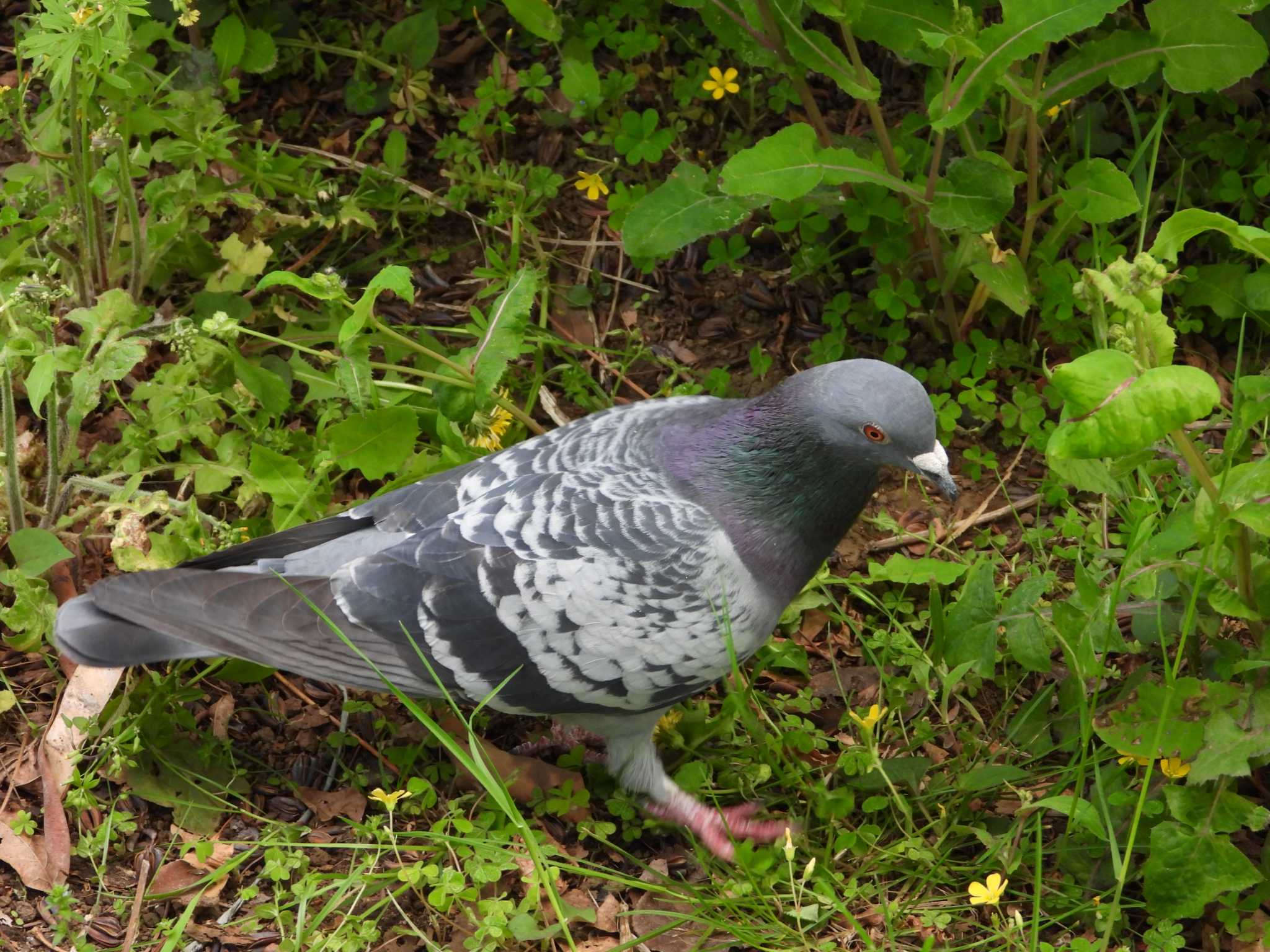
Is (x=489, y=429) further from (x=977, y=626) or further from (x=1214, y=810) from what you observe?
(x=1214, y=810)

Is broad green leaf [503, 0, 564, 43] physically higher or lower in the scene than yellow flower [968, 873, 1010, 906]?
higher

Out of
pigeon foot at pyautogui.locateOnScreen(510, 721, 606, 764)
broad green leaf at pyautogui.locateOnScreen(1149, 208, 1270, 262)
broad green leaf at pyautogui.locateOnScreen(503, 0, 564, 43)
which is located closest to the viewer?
broad green leaf at pyautogui.locateOnScreen(1149, 208, 1270, 262)

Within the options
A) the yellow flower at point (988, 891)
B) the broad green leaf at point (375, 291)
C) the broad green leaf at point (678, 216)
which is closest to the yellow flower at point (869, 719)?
the yellow flower at point (988, 891)

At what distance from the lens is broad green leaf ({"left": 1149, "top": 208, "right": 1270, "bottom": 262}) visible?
8.53 feet

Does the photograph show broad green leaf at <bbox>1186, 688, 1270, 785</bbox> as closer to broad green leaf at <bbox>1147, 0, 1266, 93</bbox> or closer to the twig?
broad green leaf at <bbox>1147, 0, 1266, 93</bbox>

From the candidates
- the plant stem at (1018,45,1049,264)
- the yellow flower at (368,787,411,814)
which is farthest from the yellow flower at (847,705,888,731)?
the plant stem at (1018,45,1049,264)

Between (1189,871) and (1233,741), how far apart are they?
38cm

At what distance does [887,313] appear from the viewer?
16.6 feet

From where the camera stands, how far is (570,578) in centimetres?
360

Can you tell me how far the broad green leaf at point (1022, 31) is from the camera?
3637 millimetres

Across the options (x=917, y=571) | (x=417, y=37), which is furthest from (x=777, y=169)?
(x=417, y=37)

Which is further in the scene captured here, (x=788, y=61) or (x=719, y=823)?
(x=788, y=61)

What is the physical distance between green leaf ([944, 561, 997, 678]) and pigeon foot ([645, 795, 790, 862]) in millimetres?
770

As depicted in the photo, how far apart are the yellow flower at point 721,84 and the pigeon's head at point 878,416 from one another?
6.60 ft
